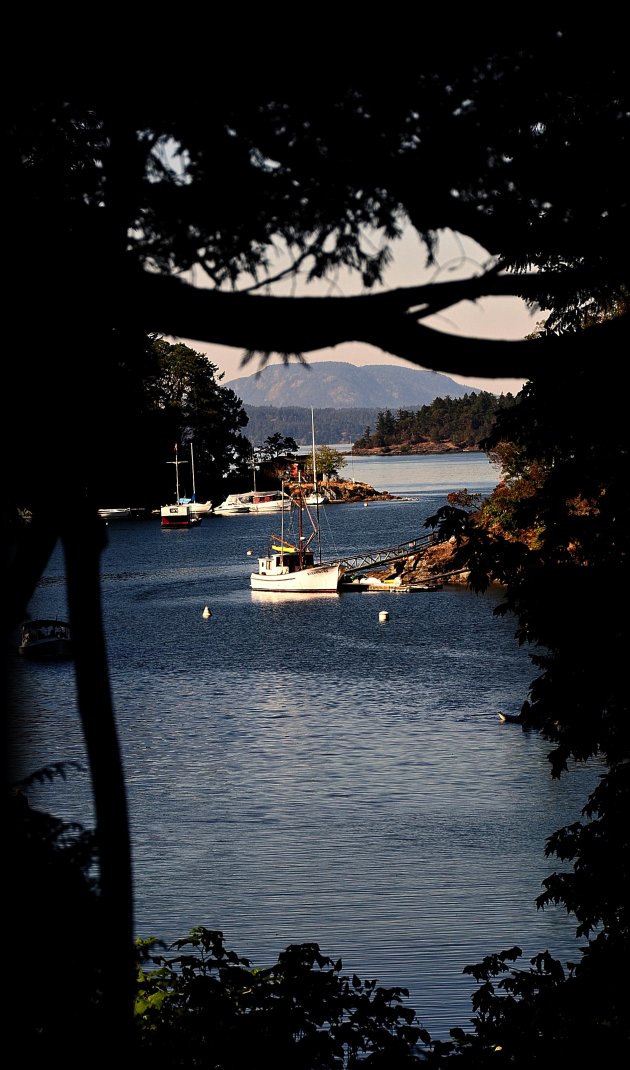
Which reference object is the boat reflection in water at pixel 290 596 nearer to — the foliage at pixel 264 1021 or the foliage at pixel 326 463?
the foliage at pixel 264 1021

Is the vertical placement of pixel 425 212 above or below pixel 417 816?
above

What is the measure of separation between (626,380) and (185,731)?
27268 mm

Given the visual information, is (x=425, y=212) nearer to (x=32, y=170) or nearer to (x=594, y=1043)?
(x=32, y=170)

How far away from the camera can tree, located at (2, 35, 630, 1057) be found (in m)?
5.05

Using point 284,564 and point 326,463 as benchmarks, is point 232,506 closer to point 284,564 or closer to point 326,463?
point 326,463

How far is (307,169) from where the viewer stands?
6.35 m

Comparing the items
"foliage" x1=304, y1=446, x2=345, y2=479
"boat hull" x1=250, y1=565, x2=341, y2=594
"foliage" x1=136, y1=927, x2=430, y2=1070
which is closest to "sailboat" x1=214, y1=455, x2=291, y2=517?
"foliage" x1=304, y1=446, x2=345, y2=479

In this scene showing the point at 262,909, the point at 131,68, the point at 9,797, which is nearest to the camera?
the point at 9,797

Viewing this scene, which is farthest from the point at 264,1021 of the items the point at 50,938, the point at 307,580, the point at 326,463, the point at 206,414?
the point at 326,463

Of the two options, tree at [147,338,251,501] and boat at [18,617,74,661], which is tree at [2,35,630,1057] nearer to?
boat at [18,617,74,661]

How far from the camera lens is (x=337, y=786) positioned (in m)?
25.6

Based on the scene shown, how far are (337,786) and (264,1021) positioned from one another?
61.2ft

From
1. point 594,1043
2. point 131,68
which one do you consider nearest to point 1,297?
point 131,68

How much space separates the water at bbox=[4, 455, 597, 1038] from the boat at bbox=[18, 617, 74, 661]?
233cm
